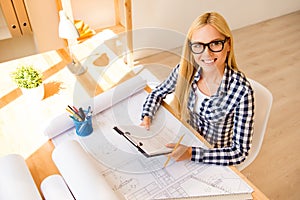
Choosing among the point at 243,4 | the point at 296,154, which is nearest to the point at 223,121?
the point at 296,154

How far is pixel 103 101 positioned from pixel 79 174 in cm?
38

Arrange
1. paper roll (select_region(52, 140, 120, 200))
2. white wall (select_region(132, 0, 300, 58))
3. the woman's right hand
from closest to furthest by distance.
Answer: paper roll (select_region(52, 140, 120, 200)) → the woman's right hand → white wall (select_region(132, 0, 300, 58))

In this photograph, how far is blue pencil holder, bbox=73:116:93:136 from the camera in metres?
1.03

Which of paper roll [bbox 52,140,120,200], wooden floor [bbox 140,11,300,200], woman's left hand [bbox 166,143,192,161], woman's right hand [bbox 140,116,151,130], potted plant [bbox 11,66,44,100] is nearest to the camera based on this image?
paper roll [bbox 52,140,120,200]

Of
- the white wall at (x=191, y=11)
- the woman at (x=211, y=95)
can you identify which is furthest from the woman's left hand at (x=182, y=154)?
the white wall at (x=191, y=11)

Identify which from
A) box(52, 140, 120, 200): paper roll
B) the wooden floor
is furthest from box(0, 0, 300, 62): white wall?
box(52, 140, 120, 200): paper roll

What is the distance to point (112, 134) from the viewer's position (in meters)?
1.06

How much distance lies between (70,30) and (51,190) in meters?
0.82

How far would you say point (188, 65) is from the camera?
1.16m

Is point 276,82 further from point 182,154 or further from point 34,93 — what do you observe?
point 34,93

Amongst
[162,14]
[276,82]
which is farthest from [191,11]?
[276,82]

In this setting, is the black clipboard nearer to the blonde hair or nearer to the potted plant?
the blonde hair

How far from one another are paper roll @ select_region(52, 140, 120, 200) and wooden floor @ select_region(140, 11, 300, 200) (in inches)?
23.5

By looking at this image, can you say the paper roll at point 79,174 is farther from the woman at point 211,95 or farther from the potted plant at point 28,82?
the potted plant at point 28,82
